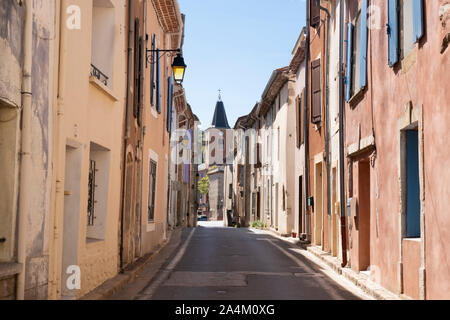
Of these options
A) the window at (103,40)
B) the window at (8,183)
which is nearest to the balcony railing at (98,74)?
the window at (103,40)

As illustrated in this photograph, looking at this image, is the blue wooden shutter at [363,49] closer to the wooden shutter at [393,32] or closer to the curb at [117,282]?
the wooden shutter at [393,32]

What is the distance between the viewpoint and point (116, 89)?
1135 centimetres

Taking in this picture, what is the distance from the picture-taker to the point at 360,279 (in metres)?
11.1

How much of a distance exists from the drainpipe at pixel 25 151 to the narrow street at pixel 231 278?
10.8 ft

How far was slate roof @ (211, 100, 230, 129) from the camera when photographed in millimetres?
88562

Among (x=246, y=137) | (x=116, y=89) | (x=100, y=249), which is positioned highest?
(x=246, y=137)

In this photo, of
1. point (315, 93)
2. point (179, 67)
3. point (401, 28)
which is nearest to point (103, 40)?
point (179, 67)

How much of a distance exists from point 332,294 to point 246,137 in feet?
113

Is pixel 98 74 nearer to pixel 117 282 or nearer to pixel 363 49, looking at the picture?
pixel 117 282

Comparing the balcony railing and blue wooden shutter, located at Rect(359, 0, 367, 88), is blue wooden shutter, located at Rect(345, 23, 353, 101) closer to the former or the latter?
blue wooden shutter, located at Rect(359, 0, 367, 88)

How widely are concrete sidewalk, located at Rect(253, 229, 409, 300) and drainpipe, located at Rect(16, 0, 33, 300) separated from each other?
503 cm

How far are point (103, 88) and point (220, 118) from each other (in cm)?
7936

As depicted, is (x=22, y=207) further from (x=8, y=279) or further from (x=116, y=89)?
(x=116, y=89)
